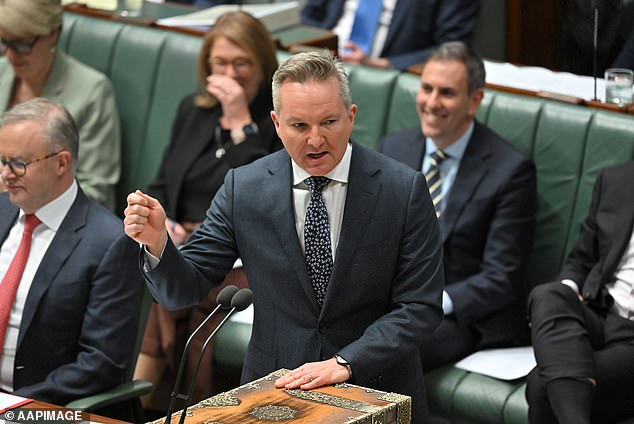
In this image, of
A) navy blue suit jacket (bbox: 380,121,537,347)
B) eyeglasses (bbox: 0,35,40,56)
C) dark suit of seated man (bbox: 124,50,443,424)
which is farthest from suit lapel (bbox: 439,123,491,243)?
eyeglasses (bbox: 0,35,40,56)

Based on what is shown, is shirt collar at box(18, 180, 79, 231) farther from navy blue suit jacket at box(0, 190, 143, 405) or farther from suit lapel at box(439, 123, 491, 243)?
suit lapel at box(439, 123, 491, 243)

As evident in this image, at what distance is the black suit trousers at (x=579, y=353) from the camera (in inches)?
126

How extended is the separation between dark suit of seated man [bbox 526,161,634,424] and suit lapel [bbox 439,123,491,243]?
0.36 meters

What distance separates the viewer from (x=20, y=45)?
170 inches

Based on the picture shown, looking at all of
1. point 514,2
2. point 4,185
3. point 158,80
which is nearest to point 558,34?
point 514,2

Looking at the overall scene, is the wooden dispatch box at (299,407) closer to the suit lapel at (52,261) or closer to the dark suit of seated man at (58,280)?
the dark suit of seated man at (58,280)

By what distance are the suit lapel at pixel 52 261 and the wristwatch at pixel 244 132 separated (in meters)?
1.01

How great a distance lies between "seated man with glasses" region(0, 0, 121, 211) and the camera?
4.31 m

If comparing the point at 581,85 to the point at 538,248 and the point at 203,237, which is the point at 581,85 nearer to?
the point at 538,248

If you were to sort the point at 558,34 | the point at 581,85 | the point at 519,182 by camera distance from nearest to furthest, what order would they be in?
the point at 519,182 < the point at 581,85 < the point at 558,34

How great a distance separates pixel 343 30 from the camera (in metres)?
5.35

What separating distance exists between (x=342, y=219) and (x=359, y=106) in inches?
65.0

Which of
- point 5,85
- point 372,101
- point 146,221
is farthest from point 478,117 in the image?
point 146,221

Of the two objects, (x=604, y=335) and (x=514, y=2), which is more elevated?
Result: (x=514, y=2)
